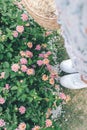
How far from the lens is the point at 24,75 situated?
7.23ft

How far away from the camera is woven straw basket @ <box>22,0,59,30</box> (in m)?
2.14

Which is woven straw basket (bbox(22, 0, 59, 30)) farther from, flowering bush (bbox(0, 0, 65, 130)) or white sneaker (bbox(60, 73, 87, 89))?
white sneaker (bbox(60, 73, 87, 89))

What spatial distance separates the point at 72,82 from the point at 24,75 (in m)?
0.43

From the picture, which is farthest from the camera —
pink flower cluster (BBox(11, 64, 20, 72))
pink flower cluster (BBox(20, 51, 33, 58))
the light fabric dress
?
pink flower cluster (BBox(20, 51, 33, 58))

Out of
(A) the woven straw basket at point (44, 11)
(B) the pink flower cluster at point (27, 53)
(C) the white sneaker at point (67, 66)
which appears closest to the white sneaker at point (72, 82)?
(C) the white sneaker at point (67, 66)

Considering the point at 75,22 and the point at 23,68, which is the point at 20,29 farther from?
the point at 75,22

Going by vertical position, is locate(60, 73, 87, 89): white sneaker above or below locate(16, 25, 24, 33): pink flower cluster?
below

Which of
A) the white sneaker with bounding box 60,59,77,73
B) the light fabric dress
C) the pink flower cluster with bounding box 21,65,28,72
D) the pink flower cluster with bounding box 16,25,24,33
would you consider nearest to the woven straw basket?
the pink flower cluster with bounding box 16,25,24,33

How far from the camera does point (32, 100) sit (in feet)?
7.16

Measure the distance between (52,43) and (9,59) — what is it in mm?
535

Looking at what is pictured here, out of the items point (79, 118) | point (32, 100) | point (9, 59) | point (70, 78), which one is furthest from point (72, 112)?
point (9, 59)

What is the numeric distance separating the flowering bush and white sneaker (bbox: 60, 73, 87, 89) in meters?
0.13

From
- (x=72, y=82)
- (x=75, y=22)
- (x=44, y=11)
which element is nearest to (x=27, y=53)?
(x=44, y=11)

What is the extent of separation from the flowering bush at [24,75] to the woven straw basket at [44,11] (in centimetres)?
17
